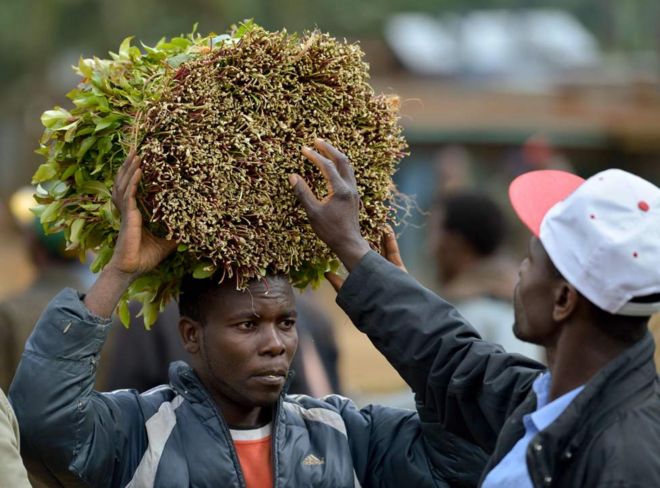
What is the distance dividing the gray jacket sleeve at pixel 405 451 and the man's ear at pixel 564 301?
795mm

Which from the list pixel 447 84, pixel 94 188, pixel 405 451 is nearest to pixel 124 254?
A: pixel 94 188

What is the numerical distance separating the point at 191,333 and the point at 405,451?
2.58 feet

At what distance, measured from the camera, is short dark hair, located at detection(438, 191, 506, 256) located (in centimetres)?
720

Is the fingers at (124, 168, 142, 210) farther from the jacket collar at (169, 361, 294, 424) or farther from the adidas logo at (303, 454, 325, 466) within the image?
the adidas logo at (303, 454, 325, 466)

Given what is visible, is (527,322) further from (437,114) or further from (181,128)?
(437,114)

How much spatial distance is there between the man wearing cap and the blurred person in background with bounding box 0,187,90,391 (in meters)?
3.45

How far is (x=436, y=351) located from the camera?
12.4 feet

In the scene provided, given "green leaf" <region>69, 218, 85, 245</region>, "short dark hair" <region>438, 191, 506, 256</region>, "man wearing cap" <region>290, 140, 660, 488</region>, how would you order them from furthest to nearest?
"short dark hair" <region>438, 191, 506, 256</region>, "green leaf" <region>69, 218, 85, 245</region>, "man wearing cap" <region>290, 140, 660, 488</region>

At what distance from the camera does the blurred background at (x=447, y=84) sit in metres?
15.6

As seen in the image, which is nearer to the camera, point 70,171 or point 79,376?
point 79,376

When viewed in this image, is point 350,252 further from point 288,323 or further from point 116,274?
point 116,274

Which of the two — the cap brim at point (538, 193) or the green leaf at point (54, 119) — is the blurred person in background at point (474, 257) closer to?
the cap brim at point (538, 193)

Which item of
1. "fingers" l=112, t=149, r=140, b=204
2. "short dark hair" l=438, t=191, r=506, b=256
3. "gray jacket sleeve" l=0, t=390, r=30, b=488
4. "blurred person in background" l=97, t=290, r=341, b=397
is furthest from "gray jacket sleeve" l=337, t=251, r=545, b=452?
"short dark hair" l=438, t=191, r=506, b=256

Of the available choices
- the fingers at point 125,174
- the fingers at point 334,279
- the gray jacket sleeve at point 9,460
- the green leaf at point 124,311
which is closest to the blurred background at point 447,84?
the fingers at point 334,279
